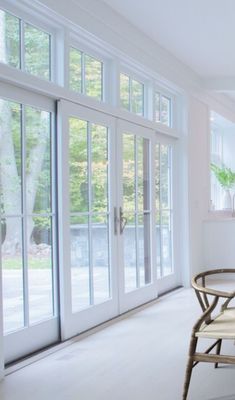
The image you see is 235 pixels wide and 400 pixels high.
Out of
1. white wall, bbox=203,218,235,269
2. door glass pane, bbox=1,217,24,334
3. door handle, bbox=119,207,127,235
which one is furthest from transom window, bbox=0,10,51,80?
white wall, bbox=203,218,235,269

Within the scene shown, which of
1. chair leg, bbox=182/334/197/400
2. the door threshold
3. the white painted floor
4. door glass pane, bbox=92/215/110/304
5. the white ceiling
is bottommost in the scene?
the white painted floor

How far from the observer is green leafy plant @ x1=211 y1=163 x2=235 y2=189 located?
25.4 ft

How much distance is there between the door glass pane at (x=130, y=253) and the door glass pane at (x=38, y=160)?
4.33ft

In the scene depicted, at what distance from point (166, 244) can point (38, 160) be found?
2750mm

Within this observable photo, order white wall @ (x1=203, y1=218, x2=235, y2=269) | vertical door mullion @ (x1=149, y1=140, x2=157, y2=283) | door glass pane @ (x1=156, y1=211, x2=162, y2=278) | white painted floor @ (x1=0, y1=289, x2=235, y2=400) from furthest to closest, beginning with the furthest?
white wall @ (x1=203, y1=218, x2=235, y2=269) < door glass pane @ (x1=156, y1=211, x2=162, y2=278) < vertical door mullion @ (x1=149, y1=140, x2=157, y2=283) < white painted floor @ (x1=0, y1=289, x2=235, y2=400)

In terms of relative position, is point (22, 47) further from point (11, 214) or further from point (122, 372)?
point (122, 372)

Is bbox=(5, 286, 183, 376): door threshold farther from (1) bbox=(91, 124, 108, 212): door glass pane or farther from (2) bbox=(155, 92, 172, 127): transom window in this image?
(2) bbox=(155, 92, 172, 127): transom window

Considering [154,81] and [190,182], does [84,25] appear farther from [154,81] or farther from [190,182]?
[190,182]

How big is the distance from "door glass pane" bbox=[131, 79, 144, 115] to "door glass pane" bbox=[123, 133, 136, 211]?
0.39 metres

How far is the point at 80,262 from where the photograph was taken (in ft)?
13.2

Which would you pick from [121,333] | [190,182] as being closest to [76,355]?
[121,333]

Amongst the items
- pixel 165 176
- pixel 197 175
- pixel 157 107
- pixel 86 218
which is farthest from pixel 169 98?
pixel 86 218

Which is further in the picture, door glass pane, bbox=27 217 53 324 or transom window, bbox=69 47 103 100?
transom window, bbox=69 47 103 100

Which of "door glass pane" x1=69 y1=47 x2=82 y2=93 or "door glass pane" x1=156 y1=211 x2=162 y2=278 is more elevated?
"door glass pane" x1=69 y1=47 x2=82 y2=93
